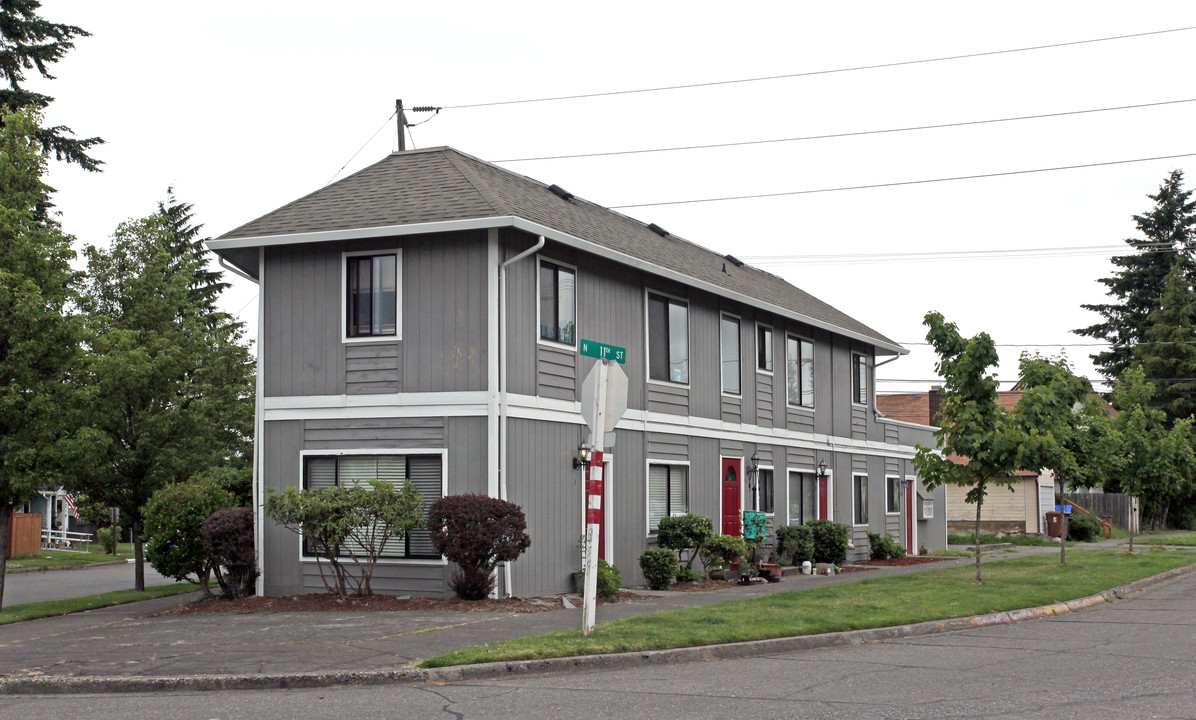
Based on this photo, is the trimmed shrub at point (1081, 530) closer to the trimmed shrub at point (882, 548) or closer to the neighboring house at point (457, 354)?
the trimmed shrub at point (882, 548)

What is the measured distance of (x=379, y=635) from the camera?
41.8ft

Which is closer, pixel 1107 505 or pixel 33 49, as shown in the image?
pixel 33 49

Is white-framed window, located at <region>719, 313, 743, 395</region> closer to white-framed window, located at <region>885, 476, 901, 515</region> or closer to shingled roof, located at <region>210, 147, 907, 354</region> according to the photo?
shingled roof, located at <region>210, 147, 907, 354</region>

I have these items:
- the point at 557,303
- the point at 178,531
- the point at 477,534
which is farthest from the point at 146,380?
the point at 477,534

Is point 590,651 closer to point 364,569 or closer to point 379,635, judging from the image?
point 379,635

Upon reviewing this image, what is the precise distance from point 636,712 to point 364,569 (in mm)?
8907

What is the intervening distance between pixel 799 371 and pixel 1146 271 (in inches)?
1543

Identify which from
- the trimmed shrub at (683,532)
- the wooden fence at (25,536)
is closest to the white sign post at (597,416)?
the trimmed shrub at (683,532)

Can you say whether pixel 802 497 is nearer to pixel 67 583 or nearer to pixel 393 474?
pixel 393 474

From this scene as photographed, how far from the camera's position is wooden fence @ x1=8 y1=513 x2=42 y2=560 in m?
35.6

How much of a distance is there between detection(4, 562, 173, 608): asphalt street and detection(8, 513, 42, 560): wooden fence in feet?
14.5

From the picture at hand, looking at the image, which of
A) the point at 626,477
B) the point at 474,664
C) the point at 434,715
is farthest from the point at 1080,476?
the point at 434,715

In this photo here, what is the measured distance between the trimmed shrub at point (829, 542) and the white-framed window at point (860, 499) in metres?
3.85

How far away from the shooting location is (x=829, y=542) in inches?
1003
